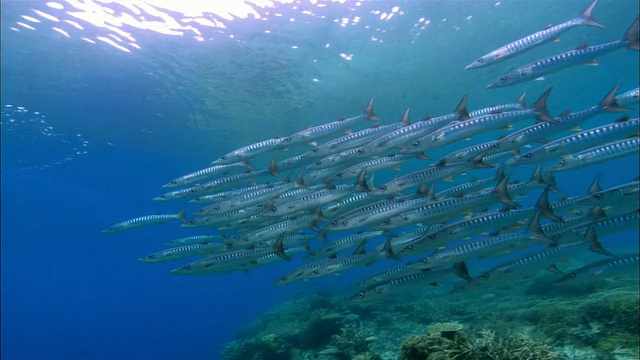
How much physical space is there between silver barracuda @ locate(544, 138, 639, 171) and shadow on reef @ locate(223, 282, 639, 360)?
2.77 m

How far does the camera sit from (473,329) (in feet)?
29.5

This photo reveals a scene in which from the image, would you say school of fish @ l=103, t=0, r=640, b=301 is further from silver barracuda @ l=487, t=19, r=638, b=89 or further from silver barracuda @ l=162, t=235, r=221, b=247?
silver barracuda @ l=162, t=235, r=221, b=247

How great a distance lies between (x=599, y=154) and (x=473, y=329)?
178 inches

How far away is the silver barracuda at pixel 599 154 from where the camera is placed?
695cm

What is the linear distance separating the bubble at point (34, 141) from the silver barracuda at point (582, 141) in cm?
2366

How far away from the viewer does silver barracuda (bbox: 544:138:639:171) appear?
22.8 ft

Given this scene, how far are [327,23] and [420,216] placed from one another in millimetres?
10657

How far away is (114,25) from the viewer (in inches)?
572

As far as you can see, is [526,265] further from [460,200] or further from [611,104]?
[611,104]

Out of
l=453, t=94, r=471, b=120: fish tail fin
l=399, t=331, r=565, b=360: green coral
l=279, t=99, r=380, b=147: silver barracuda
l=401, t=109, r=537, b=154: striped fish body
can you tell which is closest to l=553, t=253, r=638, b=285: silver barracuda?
l=399, t=331, r=565, b=360: green coral

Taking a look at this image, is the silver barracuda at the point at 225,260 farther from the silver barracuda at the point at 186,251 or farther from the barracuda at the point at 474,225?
the barracuda at the point at 474,225

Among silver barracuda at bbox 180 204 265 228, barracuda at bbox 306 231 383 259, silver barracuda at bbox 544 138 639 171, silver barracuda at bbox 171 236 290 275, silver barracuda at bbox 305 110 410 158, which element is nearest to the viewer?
silver barracuda at bbox 544 138 639 171

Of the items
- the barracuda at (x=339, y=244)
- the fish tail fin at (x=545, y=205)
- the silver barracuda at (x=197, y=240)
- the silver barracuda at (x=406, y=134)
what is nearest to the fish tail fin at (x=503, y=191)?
the fish tail fin at (x=545, y=205)

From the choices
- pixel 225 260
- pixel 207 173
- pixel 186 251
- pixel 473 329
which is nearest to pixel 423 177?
pixel 473 329
